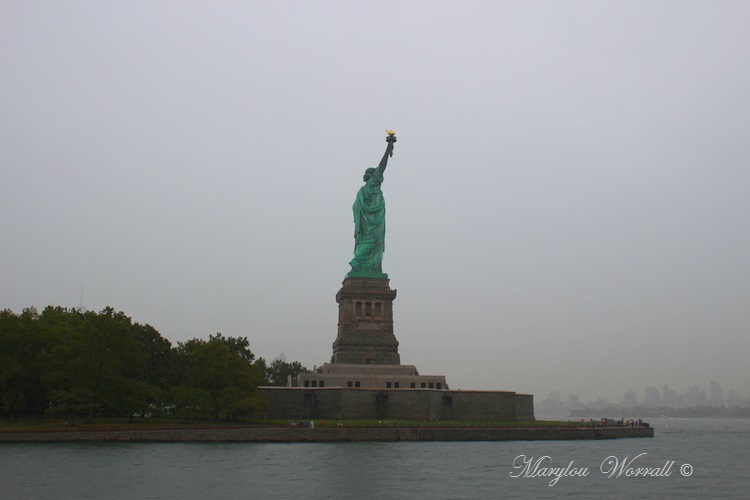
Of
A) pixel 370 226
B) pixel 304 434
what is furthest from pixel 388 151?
pixel 304 434

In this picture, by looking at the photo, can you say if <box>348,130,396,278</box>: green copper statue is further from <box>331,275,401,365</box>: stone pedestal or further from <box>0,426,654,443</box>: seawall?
<box>0,426,654,443</box>: seawall

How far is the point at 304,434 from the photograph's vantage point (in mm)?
65250

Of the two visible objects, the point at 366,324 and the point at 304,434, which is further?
the point at 366,324

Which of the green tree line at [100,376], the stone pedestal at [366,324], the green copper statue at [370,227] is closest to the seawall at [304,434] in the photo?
the green tree line at [100,376]

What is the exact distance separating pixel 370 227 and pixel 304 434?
34.3 m

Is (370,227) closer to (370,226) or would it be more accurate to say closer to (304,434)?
(370,226)

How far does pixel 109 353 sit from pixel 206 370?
822 cm

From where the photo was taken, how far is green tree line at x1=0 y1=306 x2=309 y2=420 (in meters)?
67.5

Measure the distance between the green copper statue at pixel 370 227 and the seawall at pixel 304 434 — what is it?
89.8 ft

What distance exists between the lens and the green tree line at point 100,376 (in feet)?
221

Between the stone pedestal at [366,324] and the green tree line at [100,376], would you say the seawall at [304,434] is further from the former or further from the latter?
the stone pedestal at [366,324]

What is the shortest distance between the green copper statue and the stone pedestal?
1738mm

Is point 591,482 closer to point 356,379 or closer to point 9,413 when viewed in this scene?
point 356,379

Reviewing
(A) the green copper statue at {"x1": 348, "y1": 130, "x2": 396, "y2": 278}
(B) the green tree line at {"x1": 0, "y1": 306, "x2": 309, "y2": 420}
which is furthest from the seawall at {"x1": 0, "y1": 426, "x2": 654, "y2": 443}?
(A) the green copper statue at {"x1": 348, "y1": 130, "x2": 396, "y2": 278}
